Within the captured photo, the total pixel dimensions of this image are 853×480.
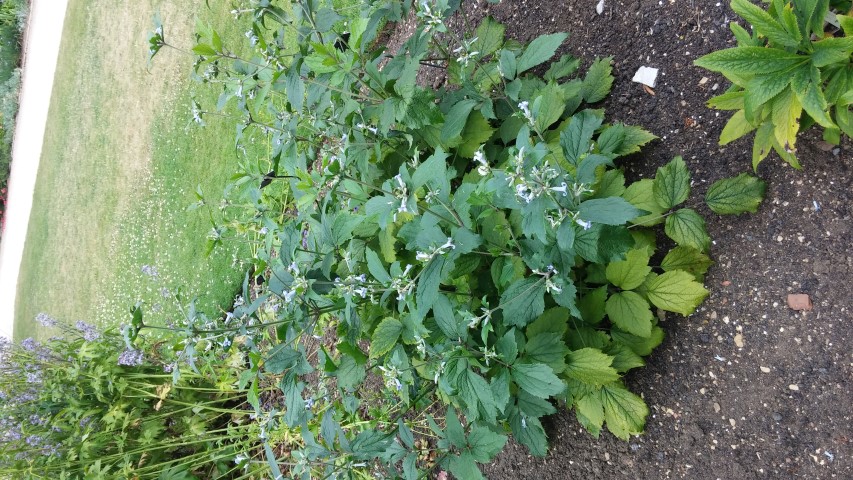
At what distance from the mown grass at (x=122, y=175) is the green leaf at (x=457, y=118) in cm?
318

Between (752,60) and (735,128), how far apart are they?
14.6 inches

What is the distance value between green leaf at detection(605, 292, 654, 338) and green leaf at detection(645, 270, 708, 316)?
2.0 inches

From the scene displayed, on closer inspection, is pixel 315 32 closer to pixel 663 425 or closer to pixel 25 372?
pixel 663 425

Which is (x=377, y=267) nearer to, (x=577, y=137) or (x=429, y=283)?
(x=429, y=283)

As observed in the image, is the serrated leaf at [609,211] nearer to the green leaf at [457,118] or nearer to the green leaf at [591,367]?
the green leaf at [591,367]

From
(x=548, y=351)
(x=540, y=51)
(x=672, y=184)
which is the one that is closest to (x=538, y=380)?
(x=548, y=351)

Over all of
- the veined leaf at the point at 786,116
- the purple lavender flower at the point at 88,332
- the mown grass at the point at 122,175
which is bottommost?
the mown grass at the point at 122,175

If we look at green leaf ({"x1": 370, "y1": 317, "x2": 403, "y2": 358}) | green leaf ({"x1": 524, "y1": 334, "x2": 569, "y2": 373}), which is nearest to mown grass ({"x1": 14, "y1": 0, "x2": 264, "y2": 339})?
green leaf ({"x1": 370, "y1": 317, "x2": 403, "y2": 358})

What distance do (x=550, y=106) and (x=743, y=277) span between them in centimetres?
102

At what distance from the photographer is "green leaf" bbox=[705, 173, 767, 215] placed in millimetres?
2107

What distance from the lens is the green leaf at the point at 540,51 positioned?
2.46m

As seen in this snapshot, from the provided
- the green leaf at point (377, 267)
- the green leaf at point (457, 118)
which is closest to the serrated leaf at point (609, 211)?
the green leaf at point (377, 267)

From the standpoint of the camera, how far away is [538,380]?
6.69 feet

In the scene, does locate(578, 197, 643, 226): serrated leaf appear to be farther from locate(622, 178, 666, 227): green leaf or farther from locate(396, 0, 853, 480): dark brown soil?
locate(396, 0, 853, 480): dark brown soil
